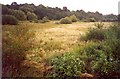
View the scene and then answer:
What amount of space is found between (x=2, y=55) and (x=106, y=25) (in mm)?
2524

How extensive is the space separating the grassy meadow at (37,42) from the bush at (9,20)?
0.09 meters

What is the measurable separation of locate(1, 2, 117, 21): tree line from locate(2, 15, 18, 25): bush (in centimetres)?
8

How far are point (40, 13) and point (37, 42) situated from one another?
2.29ft

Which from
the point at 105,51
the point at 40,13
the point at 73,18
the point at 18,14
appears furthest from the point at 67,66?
the point at 18,14

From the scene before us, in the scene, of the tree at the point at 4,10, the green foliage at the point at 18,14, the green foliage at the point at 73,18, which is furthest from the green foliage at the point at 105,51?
the tree at the point at 4,10

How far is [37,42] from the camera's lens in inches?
289

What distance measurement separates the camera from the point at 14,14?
7.39 meters

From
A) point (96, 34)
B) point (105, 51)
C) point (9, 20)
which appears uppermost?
point (9, 20)

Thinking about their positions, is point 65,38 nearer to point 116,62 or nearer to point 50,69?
point 50,69

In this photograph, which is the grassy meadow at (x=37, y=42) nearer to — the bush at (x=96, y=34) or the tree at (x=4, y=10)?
the bush at (x=96, y=34)

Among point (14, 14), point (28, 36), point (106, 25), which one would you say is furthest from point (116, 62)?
point (14, 14)

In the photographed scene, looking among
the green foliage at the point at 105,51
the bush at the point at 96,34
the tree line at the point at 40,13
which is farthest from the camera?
the tree line at the point at 40,13

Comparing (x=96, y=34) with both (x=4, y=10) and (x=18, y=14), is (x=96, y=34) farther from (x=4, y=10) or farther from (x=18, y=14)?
(x=4, y=10)

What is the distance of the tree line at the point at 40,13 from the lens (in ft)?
24.0
